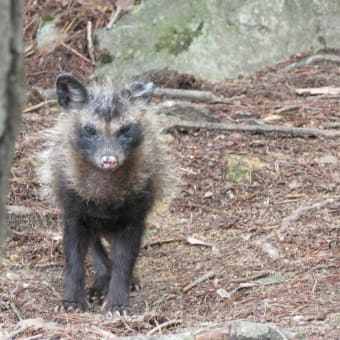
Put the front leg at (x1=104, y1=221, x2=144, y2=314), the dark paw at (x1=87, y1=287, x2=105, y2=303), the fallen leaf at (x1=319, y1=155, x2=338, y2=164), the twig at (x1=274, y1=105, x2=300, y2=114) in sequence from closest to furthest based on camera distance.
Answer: the front leg at (x1=104, y1=221, x2=144, y2=314)
the dark paw at (x1=87, y1=287, x2=105, y2=303)
the fallen leaf at (x1=319, y1=155, x2=338, y2=164)
the twig at (x1=274, y1=105, x2=300, y2=114)

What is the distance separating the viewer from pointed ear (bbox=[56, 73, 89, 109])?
21.0 ft

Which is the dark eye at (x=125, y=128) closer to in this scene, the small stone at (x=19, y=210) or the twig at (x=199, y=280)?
the twig at (x=199, y=280)

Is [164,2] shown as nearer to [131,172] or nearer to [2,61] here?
[131,172]

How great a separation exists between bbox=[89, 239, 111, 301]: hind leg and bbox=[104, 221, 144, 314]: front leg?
0.44 m

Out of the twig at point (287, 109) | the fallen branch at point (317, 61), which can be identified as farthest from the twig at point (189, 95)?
the fallen branch at point (317, 61)

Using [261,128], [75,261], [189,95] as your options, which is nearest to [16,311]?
[75,261]

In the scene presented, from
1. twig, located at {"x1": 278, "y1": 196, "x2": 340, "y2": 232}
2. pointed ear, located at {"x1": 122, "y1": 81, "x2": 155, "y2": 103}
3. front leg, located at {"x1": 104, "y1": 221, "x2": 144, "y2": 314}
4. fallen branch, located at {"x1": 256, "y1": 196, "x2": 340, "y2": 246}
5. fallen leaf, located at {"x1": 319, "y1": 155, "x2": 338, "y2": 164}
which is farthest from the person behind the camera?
fallen leaf, located at {"x1": 319, "y1": 155, "x2": 338, "y2": 164}

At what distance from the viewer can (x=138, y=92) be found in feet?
21.9

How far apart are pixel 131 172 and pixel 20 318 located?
4.42ft

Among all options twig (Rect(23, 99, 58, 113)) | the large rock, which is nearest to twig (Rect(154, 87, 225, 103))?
the large rock

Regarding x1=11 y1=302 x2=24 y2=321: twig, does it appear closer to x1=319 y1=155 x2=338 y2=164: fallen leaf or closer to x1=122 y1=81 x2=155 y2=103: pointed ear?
x1=122 y1=81 x2=155 y2=103: pointed ear

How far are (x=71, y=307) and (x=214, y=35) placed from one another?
18.3 feet

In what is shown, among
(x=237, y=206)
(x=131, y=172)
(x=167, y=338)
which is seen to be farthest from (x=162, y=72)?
(x=167, y=338)

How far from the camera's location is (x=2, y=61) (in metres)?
1.74
